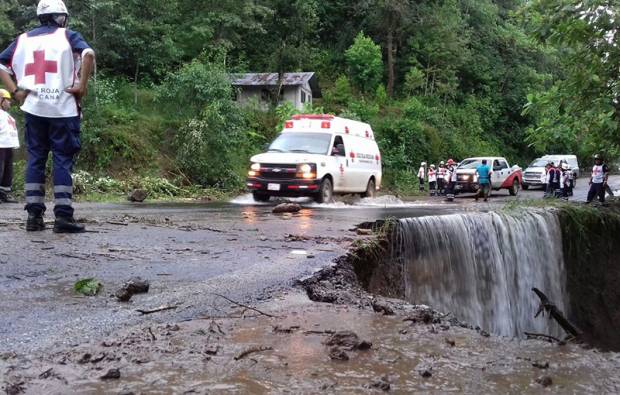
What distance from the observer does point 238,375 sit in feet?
8.87

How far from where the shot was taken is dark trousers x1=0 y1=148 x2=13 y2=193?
10.6 m

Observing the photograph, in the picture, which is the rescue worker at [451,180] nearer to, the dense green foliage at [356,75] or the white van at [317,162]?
the dense green foliage at [356,75]

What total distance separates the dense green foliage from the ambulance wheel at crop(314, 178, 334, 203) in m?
4.92

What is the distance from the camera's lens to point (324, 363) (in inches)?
115

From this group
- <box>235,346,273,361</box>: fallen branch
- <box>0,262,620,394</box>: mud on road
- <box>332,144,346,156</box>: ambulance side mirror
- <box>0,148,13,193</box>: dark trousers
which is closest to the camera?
<box>0,262,620,394</box>: mud on road

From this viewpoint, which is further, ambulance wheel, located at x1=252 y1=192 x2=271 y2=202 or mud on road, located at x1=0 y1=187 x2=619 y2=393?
ambulance wheel, located at x1=252 y1=192 x2=271 y2=202

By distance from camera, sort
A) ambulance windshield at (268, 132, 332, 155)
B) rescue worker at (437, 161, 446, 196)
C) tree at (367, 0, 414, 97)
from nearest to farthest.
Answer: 1. ambulance windshield at (268, 132, 332, 155)
2. rescue worker at (437, 161, 446, 196)
3. tree at (367, 0, 414, 97)

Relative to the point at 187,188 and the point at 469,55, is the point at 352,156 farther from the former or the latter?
the point at 469,55

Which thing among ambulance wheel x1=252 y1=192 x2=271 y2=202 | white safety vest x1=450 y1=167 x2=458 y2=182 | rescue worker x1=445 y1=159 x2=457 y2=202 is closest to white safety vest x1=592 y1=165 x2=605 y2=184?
rescue worker x1=445 y1=159 x2=457 y2=202

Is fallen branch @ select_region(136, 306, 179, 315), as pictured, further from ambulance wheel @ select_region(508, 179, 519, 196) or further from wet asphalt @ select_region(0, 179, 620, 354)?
ambulance wheel @ select_region(508, 179, 519, 196)

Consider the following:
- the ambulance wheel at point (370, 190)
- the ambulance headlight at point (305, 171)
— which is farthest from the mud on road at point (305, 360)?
the ambulance wheel at point (370, 190)

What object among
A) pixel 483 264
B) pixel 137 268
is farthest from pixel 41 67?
pixel 483 264

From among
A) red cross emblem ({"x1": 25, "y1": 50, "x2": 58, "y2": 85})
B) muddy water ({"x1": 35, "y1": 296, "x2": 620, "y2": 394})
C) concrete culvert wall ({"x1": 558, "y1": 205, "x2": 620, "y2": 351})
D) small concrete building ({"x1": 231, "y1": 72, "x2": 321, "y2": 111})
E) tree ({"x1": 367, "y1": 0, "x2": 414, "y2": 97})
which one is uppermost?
tree ({"x1": 367, "y1": 0, "x2": 414, "y2": 97})

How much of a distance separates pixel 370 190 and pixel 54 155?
518 inches
